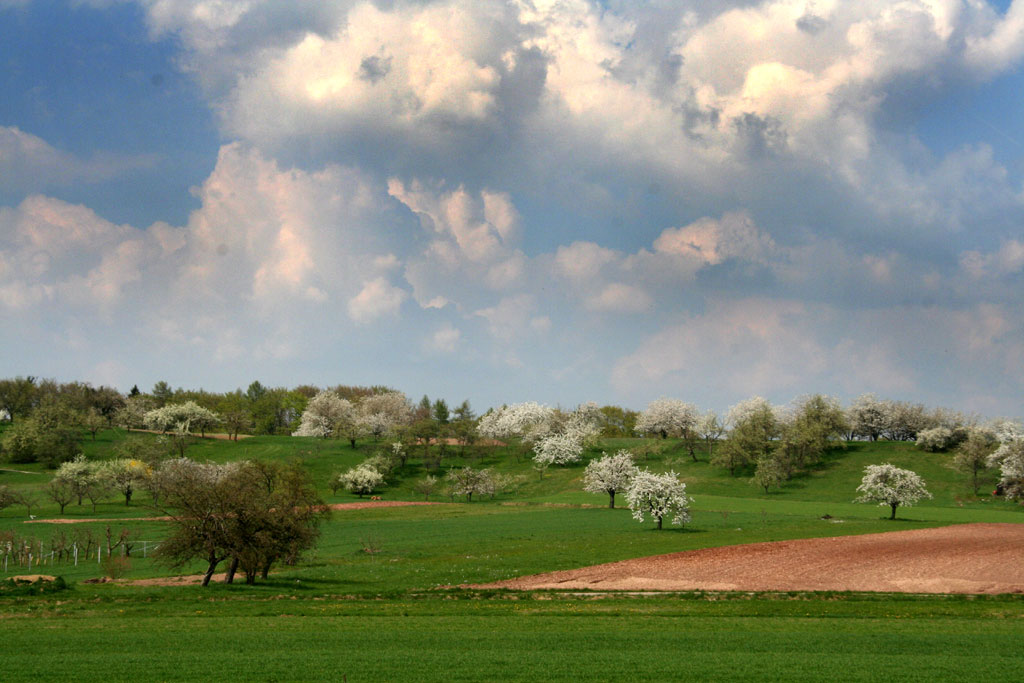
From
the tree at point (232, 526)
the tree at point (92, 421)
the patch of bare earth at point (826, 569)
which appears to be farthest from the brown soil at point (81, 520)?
the tree at point (92, 421)

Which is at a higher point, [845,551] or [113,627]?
[113,627]

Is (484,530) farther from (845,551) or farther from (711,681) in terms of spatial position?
(711,681)

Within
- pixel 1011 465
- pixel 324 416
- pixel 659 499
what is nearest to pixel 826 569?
pixel 659 499

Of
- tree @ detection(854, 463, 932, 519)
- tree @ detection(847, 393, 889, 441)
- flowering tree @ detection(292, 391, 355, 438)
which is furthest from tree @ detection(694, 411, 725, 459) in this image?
flowering tree @ detection(292, 391, 355, 438)

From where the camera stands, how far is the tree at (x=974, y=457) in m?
91.6

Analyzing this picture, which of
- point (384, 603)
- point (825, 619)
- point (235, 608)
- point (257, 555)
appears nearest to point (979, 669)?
point (825, 619)

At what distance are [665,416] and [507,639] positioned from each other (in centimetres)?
13495

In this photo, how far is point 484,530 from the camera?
6147 centimetres

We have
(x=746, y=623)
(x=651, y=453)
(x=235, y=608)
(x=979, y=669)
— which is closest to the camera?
(x=979, y=669)

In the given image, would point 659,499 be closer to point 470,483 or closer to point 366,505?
point 366,505

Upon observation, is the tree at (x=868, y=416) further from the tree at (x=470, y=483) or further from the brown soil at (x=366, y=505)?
the brown soil at (x=366, y=505)

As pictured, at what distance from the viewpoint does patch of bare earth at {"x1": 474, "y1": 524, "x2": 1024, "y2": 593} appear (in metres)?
35.4

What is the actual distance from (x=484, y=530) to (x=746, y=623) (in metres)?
37.6

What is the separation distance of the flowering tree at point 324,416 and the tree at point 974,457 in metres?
113
